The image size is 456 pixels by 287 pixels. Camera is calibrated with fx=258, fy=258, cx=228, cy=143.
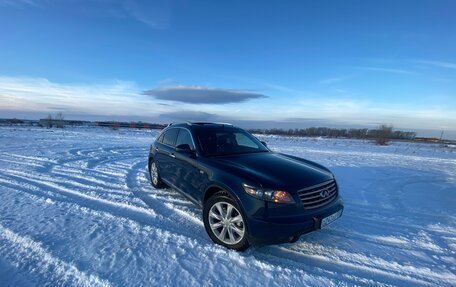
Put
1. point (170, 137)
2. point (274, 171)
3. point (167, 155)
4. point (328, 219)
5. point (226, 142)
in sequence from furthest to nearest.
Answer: point (170, 137), point (167, 155), point (226, 142), point (274, 171), point (328, 219)

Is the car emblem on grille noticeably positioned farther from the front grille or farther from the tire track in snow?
the tire track in snow

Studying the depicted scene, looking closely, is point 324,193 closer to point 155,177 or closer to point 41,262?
point 41,262

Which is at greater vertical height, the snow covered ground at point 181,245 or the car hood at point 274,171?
the car hood at point 274,171

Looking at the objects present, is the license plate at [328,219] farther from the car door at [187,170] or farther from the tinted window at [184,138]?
the tinted window at [184,138]

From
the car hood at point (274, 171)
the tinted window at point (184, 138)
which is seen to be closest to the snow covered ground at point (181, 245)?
the car hood at point (274, 171)

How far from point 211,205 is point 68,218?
256 cm

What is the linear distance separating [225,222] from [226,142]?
1.73m

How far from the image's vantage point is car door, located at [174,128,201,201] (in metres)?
4.38

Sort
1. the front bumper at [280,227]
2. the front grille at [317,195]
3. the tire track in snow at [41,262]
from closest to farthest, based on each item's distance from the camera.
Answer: the tire track in snow at [41,262], the front bumper at [280,227], the front grille at [317,195]

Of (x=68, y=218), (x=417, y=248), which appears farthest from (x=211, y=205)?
(x=417, y=248)

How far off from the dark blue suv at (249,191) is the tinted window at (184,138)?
25mm

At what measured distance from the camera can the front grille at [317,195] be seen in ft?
11.0

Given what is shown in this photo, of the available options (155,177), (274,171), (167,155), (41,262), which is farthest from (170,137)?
(41,262)

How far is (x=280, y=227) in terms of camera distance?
3.13 meters
